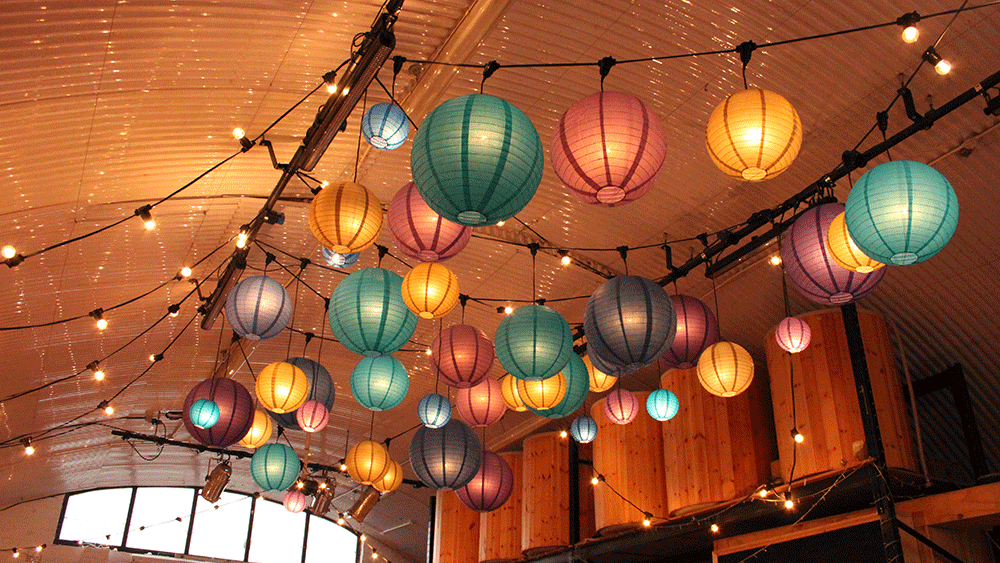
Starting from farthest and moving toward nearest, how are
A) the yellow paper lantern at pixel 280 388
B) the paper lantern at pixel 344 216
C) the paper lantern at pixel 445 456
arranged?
the paper lantern at pixel 445 456, the yellow paper lantern at pixel 280 388, the paper lantern at pixel 344 216

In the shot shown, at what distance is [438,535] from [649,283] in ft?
29.4

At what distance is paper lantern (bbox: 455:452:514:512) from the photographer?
798 centimetres

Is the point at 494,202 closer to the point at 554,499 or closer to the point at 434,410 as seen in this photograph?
the point at 434,410

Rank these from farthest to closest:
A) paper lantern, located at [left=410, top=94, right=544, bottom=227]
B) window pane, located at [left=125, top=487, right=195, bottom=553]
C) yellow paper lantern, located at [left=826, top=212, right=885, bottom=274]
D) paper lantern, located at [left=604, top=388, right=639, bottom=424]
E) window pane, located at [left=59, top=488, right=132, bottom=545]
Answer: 1. window pane, located at [left=125, top=487, right=195, bottom=553]
2. window pane, located at [left=59, top=488, right=132, bottom=545]
3. paper lantern, located at [left=604, top=388, right=639, bottom=424]
4. yellow paper lantern, located at [left=826, top=212, right=885, bottom=274]
5. paper lantern, located at [left=410, top=94, right=544, bottom=227]

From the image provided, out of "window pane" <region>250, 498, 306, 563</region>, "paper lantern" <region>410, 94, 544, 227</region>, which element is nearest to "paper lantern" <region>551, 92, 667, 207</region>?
"paper lantern" <region>410, 94, 544, 227</region>

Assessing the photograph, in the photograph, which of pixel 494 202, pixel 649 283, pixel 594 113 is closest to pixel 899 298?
pixel 649 283

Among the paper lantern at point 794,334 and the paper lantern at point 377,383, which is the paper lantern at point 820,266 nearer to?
the paper lantern at point 794,334

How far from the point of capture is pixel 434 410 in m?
6.79

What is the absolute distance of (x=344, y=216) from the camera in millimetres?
4520

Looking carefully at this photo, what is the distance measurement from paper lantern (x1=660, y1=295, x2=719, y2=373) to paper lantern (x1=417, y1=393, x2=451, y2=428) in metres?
2.12

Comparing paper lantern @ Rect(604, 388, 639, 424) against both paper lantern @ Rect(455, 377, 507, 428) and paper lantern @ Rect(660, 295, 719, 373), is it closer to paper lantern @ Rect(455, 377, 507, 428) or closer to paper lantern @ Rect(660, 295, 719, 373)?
paper lantern @ Rect(455, 377, 507, 428)

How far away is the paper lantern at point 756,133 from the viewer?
12.5 feet

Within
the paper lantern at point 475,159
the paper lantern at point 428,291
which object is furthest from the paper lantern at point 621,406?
the paper lantern at point 475,159

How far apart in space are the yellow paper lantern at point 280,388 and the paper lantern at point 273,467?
235cm
